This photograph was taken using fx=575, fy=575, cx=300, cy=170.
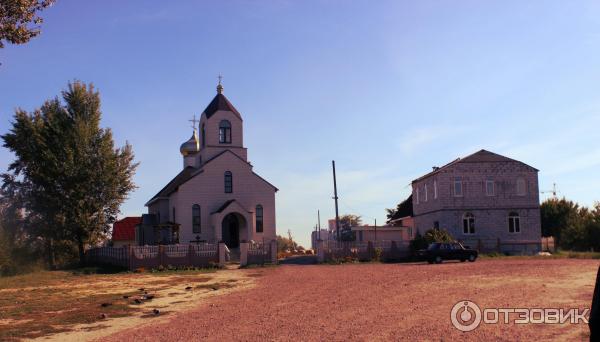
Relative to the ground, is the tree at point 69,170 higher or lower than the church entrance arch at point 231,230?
higher

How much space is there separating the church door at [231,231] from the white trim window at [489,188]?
1943 cm

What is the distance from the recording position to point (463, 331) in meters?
11.2

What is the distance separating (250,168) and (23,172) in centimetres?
1670

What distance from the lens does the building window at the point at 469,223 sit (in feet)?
Result: 145

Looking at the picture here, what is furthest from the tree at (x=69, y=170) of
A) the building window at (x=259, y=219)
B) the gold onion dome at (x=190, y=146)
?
the gold onion dome at (x=190, y=146)

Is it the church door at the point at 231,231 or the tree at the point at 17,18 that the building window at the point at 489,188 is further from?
the tree at the point at 17,18

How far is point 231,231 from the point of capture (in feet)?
147

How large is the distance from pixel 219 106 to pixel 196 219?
9567mm

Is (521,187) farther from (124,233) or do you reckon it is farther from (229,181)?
(124,233)

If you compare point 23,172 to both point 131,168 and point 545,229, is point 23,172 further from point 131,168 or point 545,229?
point 545,229

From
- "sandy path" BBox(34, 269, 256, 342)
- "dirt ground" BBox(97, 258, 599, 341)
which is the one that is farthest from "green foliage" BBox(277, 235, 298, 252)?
"dirt ground" BBox(97, 258, 599, 341)

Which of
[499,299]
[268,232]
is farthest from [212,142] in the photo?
[499,299]

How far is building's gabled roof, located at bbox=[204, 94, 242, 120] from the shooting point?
46606 millimetres

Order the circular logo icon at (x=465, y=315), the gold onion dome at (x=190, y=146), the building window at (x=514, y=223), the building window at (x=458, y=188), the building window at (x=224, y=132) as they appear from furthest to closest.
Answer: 1. the gold onion dome at (x=190, y=146)
2. the building window at (x=224, y=132)
3. the building window at (x=458, y=188)
4. the building window at (x=514, y=223)
5. the circular logo icon at (x=465, y=315)
